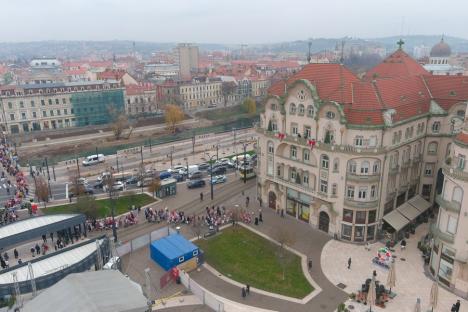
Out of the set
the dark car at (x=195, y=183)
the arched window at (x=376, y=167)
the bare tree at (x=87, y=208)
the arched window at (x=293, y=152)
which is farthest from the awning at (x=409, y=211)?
the bare tree at (x=87, y=208)

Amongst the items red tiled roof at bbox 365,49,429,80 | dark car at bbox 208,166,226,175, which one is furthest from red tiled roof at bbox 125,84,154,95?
red tiled roof at bbox 365,49,429,80

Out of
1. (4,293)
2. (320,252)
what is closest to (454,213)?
(320,252)

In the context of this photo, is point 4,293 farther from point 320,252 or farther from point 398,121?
point 398,121

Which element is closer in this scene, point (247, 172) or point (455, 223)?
point (455, 223)

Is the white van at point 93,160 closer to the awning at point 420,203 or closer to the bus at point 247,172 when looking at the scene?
the bus at point 247,172

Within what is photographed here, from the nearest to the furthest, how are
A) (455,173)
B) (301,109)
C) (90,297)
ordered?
(90,297) < (455,173) < (301,109)

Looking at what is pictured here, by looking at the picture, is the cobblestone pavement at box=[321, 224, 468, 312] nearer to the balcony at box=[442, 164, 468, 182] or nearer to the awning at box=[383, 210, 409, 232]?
the awning at box=[383, 210, 409, 232]

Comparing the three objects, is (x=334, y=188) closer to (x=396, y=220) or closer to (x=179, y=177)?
(x=396, y=220)

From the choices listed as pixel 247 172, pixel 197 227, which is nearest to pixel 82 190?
pixel 197 227

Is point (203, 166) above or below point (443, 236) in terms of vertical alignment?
below
